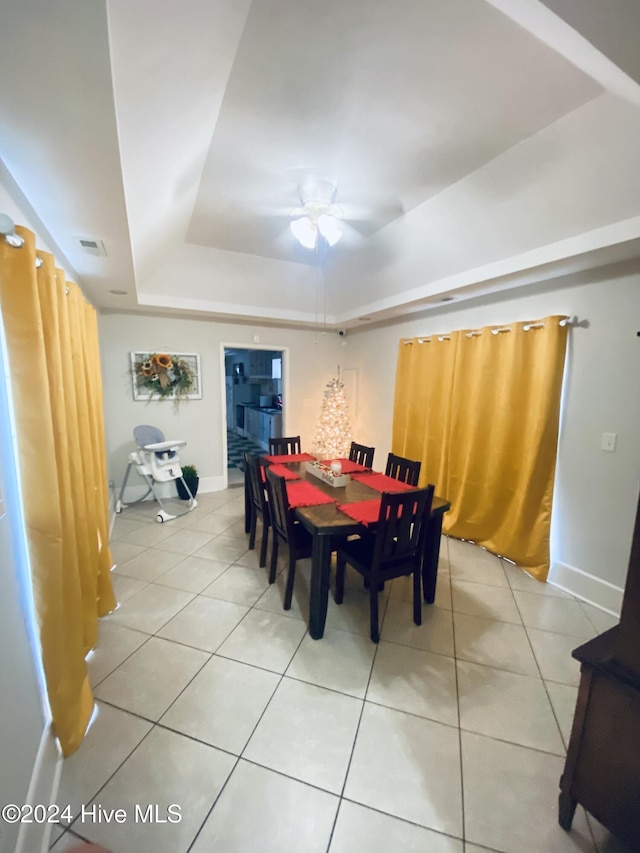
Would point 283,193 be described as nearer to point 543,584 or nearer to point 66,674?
point 66,674

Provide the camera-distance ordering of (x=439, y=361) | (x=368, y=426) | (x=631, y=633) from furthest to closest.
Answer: (x=368, y=426)
(x=439, y=361)
(x=631, y=633)

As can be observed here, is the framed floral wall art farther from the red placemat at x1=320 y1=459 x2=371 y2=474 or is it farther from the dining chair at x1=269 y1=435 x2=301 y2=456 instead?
the red placemat at x1=320 y1=459 x2=371 y2=474

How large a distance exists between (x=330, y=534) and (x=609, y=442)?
6.74 ft

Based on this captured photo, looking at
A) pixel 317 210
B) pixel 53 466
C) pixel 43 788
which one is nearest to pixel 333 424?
pixel 317 210

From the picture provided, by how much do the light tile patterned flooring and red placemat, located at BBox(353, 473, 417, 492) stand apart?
77cm

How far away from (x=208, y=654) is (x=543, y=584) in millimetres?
2504

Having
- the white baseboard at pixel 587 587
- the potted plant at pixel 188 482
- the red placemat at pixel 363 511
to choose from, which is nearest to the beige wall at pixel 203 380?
the potted plant at pixel 188 482

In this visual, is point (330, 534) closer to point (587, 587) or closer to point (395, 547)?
point (395, 547)

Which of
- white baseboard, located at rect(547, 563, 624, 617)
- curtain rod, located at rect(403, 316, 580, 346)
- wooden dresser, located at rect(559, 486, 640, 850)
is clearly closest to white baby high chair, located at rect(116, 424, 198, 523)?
curtain rod, located at rect(403, 316, 580, 346)

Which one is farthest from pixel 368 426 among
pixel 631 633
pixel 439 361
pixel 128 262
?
pixel 631 633

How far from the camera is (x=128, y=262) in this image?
2209 mm

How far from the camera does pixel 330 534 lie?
5.97ft

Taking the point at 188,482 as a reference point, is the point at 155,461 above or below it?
above

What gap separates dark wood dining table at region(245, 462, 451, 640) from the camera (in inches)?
73.0
